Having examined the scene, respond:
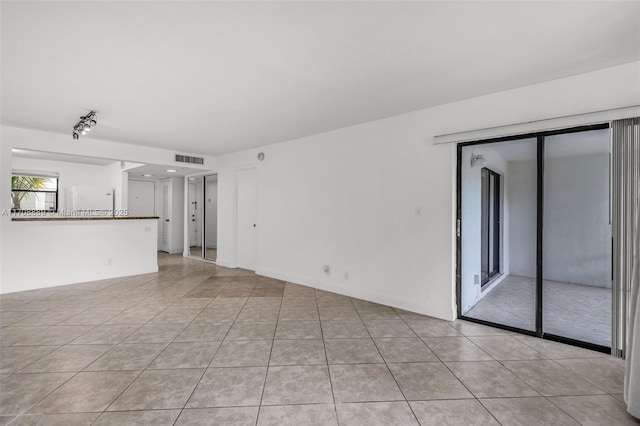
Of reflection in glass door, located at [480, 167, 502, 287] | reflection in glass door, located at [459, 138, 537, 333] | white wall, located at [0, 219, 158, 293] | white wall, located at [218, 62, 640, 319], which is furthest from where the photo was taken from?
white wall, located at [0, 219, 158, 293]

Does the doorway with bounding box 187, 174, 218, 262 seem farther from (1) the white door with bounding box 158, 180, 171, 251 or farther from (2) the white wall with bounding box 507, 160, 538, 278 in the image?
(2) the white wall with bounding box 507, 160, 538, 278

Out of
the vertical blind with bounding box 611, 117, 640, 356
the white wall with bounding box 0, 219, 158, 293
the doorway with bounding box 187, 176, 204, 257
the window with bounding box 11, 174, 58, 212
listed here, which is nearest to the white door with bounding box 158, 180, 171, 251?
the doorway with bounding box 187, 176, 204, 257

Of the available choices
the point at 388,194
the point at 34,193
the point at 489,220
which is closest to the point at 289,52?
the point at 388,194

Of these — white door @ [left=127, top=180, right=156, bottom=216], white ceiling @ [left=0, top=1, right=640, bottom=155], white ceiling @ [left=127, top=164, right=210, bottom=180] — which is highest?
white ceiling @ [left=0, top=1, right=640, bottom=155]

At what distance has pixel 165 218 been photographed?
876 centimetres

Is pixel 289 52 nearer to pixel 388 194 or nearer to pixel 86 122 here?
pixel 388 194

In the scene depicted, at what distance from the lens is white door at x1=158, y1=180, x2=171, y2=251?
8.55 meters

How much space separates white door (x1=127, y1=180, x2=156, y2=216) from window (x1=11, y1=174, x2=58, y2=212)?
1.84 meters

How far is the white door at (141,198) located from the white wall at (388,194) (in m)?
5.51

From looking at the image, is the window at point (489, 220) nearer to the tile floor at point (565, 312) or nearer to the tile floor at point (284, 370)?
the tile floor at point (565, 312)

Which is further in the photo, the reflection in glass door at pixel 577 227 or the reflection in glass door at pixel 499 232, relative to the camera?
the reflection in glass door at pixel 499 232

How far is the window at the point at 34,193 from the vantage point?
636 cm

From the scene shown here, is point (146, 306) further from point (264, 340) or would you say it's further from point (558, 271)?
point (558, 271)

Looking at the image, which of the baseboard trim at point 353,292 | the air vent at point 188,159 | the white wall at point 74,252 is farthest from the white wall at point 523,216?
the white wall at point 74,252
